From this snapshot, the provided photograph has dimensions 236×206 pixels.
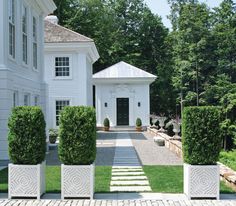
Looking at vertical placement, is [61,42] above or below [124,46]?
below

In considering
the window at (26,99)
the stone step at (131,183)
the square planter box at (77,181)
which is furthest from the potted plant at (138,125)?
the square planter box at (77,181)

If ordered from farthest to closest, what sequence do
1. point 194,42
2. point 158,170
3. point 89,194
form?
1. point 194,42
2. point 158,170
3. point 89,194

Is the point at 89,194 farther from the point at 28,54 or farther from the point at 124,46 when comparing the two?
the point at 124,46

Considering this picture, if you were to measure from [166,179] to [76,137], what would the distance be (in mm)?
3381

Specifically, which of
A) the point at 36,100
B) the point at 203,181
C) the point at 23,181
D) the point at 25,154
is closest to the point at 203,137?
the point at 203,181

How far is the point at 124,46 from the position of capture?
2085 inches

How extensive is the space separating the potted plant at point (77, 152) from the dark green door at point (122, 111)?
29156mm

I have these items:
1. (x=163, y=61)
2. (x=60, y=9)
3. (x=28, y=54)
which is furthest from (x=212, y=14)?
(x=28, y=54)

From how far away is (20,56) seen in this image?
16516 millimetres

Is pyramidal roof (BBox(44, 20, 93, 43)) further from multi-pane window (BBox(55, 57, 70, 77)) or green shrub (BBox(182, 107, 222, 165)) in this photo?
green shrub (BBox(182, 107, 222, 165))

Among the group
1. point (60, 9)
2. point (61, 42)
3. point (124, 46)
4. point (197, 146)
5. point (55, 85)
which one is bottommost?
point (197, 146)

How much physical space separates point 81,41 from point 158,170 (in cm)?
1610

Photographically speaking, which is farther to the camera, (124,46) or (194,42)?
(124,46)

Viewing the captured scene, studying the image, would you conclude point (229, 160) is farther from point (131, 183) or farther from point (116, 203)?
point (116, 203)
